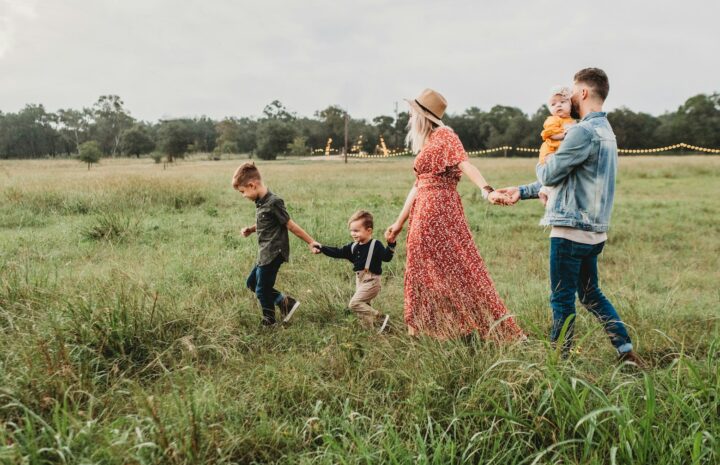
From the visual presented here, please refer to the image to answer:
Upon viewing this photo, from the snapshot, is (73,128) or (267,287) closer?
(267,287)

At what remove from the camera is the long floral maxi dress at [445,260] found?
3797 millimetres

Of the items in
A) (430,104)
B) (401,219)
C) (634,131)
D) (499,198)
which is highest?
(634,131)

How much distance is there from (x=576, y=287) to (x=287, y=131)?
84.0 meters

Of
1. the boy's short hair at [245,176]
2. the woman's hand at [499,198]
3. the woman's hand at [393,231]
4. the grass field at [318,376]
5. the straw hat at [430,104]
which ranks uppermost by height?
the straw hat at [430,104]

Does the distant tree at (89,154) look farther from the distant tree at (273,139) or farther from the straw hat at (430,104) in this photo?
the straw hat at (430,104)

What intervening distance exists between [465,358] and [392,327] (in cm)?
131

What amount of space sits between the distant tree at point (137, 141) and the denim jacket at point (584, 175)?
97.5 metres

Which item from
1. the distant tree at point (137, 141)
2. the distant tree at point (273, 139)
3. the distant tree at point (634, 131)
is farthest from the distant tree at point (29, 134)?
the distant tree at point (634, 131)

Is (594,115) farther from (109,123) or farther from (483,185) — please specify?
(109,123)

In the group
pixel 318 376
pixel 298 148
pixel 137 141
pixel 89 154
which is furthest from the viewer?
pixel 137 141

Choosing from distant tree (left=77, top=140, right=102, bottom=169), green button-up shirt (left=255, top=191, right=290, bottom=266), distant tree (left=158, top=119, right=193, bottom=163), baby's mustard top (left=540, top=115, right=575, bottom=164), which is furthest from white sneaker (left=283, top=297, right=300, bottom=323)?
distant tree (left=158, top=119, right=193, bottom=163)

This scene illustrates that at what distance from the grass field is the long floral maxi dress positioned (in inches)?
13.1

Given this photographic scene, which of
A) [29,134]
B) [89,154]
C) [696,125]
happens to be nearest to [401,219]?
[89,154]

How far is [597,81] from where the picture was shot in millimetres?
3201
